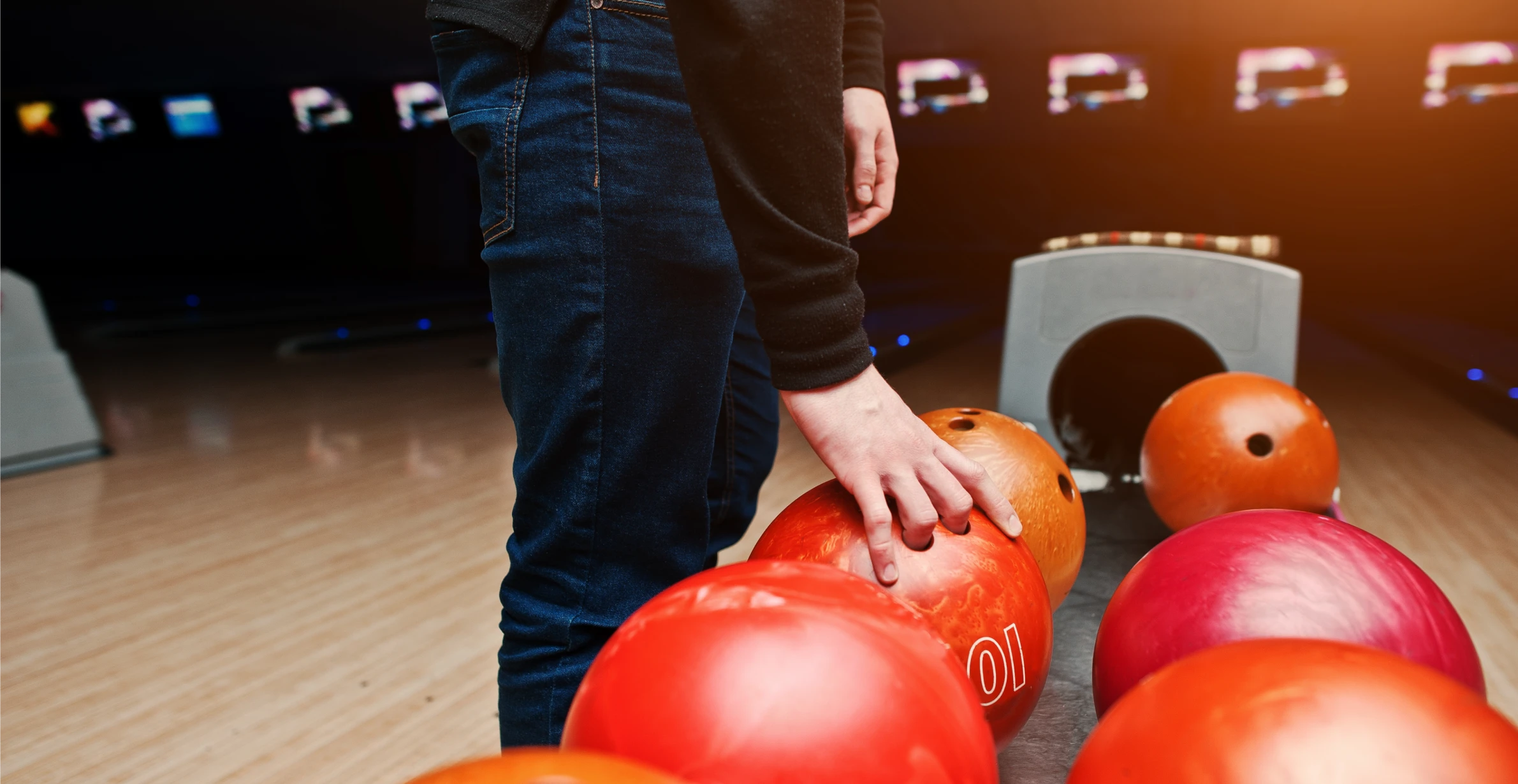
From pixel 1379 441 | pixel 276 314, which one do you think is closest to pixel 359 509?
pixel 1379 441

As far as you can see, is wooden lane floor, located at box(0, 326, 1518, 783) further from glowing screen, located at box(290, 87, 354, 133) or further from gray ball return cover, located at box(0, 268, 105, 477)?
glowing screen, located at box(290, 87, 354, 133)

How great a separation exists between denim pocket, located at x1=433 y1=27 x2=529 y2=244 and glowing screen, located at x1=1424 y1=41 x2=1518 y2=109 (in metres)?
6.65

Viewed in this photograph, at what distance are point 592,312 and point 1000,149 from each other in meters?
7.18

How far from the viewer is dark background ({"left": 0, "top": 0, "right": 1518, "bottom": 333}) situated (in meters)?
5.61

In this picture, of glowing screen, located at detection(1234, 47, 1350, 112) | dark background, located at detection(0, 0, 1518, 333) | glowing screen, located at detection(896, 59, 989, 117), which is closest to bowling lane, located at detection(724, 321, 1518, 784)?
dark background, located at detection(0, 0, 1518, 333)

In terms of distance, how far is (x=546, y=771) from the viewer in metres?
0.31

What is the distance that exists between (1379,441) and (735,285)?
226 cm

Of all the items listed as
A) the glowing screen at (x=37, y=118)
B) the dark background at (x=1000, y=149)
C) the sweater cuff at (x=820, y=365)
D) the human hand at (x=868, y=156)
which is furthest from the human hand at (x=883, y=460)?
the glowing screen at (x=37, y=118)

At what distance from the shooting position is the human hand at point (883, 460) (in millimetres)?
538

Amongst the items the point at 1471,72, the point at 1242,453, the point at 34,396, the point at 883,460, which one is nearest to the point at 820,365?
the point at 883,460

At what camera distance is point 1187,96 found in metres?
6.20

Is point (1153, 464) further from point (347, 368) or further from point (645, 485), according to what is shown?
point (347, 368)

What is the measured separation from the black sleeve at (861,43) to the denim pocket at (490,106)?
1.01 ft

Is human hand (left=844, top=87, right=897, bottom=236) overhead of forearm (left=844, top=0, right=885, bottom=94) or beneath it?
beneath
